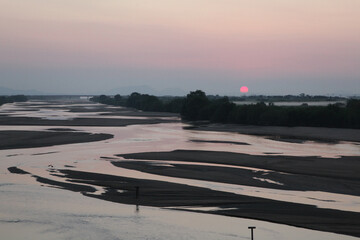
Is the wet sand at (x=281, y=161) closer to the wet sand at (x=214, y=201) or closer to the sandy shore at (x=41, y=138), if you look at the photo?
the wet sand at (x=214, y=201)

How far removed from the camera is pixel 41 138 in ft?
178

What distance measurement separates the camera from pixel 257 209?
72.8 feet

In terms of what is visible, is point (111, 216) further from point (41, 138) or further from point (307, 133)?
point (307, 133)

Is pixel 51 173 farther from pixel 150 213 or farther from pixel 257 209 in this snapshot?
pixel 257 209

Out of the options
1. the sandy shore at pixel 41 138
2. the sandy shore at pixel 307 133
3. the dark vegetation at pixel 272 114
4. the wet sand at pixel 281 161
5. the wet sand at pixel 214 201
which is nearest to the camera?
the wet sand at pixel 214 201

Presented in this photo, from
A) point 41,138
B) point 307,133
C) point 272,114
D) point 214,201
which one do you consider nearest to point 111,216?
point 214,201

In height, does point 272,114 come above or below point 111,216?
above

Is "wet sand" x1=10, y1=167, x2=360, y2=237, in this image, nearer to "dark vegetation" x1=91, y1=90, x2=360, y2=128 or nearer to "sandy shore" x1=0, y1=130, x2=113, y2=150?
"sandy shore" x1=0, y1=130, x2=113, y2=150

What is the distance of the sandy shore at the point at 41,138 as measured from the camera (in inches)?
1900

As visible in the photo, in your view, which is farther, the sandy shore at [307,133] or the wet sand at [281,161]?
the sandy shore at [307,133]

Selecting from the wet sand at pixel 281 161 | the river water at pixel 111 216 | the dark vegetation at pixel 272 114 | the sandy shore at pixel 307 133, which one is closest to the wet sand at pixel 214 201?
the river water at pixel 111 216

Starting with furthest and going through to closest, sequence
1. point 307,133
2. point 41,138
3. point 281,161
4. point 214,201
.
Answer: point 307,133 < point 41,138 < point 281,161 < point 214,201

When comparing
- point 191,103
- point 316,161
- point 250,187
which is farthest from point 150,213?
point 191,103

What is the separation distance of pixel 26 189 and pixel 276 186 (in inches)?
593
